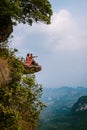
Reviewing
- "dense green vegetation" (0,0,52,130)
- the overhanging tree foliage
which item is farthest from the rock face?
the overhanging tree foliage

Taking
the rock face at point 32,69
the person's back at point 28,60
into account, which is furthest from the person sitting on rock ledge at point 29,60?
the rock face at point 32,69

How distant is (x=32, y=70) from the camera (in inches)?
1245

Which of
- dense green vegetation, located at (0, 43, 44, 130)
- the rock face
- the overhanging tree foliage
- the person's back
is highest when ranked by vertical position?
the overhanging tree foliage

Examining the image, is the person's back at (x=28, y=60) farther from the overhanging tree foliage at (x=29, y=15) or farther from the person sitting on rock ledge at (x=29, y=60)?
the overhanging tree foliage at (x=29, y=15)

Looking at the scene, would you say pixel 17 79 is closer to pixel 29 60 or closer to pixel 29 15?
pixel 29 60

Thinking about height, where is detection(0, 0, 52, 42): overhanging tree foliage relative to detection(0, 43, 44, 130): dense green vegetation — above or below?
above

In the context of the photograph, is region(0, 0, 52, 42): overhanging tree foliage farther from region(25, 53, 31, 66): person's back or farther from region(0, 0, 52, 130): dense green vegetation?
region(25, 53, 31, 66): person's back

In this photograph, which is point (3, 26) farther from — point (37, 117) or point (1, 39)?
point (37, 117)

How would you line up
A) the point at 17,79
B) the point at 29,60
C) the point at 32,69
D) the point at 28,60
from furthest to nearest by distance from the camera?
1. the point at 29,60
2. the point at 28,60
3. the point at 32,69
4. the point at 17,79

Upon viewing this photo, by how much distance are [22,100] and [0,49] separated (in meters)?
5.40

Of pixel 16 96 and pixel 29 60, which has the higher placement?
pixel 29 60

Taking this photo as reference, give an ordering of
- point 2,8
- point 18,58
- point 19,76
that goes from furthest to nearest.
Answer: point 18,58
point 19,76
point 2,8

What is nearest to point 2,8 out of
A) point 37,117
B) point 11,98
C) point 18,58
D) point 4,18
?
point 4,18

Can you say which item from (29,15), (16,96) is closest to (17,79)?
(16,96)
